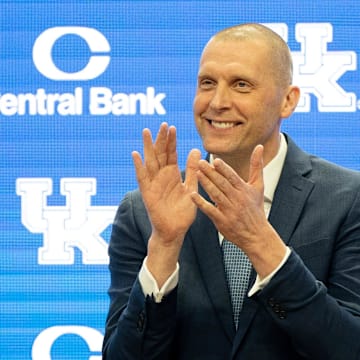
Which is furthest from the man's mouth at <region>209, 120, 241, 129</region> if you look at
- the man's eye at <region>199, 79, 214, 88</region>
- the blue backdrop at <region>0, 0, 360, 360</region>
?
the blue backdrop at <region>0, 0, 360, 360</region>

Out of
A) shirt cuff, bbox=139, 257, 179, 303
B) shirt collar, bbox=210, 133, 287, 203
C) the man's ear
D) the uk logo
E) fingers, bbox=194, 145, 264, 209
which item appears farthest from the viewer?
the uk logo

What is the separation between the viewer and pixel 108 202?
355cm

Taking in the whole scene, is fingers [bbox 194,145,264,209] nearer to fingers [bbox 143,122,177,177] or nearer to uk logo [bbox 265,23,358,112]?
fingers [bbox 143,122,177,177]

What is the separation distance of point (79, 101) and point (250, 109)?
48.3 inches

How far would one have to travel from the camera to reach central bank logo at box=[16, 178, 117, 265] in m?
3.53

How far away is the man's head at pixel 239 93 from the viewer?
2449 mm

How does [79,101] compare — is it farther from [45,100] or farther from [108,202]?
[108,202]

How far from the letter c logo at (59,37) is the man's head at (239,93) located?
43.4 inches

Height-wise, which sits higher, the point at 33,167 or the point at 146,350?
the point at 33,167

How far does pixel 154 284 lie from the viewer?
2.26 metres

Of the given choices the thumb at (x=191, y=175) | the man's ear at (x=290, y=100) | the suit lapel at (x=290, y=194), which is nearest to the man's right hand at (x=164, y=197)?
the thumb at (x=191, y=175)

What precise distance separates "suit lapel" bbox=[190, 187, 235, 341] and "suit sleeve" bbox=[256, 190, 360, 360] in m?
0.17

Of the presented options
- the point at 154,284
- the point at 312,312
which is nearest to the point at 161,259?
the point at 154,284

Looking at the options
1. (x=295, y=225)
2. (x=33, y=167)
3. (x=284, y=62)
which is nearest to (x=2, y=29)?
(x=33, y=167)
